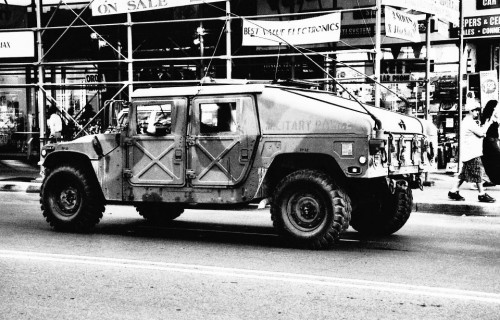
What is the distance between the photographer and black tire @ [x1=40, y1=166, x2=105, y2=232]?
32.9ft

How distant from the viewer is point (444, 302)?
6.04m

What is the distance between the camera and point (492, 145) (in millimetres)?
13617

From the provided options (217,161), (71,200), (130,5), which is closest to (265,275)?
(217,161)

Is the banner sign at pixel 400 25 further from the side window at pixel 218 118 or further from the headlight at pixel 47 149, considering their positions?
the headlight at pixel 47 149

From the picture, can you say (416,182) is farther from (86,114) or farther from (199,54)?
(86,114)

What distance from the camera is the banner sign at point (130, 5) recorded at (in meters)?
16.9

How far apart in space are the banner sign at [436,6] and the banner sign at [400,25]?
0.23 meters

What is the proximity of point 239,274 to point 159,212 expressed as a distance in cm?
419

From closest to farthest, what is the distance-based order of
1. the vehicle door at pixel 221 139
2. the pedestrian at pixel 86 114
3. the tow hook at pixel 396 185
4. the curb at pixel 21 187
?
1. the tow hook at pixel 396 185
2. the vehicle door at pixel 221 139
3. the curb at pixel 21 187
4. the pedestrian at pixel 86 114

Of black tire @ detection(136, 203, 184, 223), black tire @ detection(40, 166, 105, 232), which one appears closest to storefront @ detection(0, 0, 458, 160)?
black tire @ detection(136, 203, 184, 223)

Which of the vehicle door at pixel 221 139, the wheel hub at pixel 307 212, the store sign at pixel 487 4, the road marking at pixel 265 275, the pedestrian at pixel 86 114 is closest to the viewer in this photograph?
the road marking at pixel 265 275

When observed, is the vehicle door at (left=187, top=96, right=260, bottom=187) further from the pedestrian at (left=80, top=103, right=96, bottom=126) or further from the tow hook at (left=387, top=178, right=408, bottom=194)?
the pedestrian at (left=80, top=103, right=96, bottom=126)

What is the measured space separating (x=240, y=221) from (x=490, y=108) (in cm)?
537

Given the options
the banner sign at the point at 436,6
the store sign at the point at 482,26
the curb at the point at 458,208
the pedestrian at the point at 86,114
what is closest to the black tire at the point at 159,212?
the curb at the point at 458,208
